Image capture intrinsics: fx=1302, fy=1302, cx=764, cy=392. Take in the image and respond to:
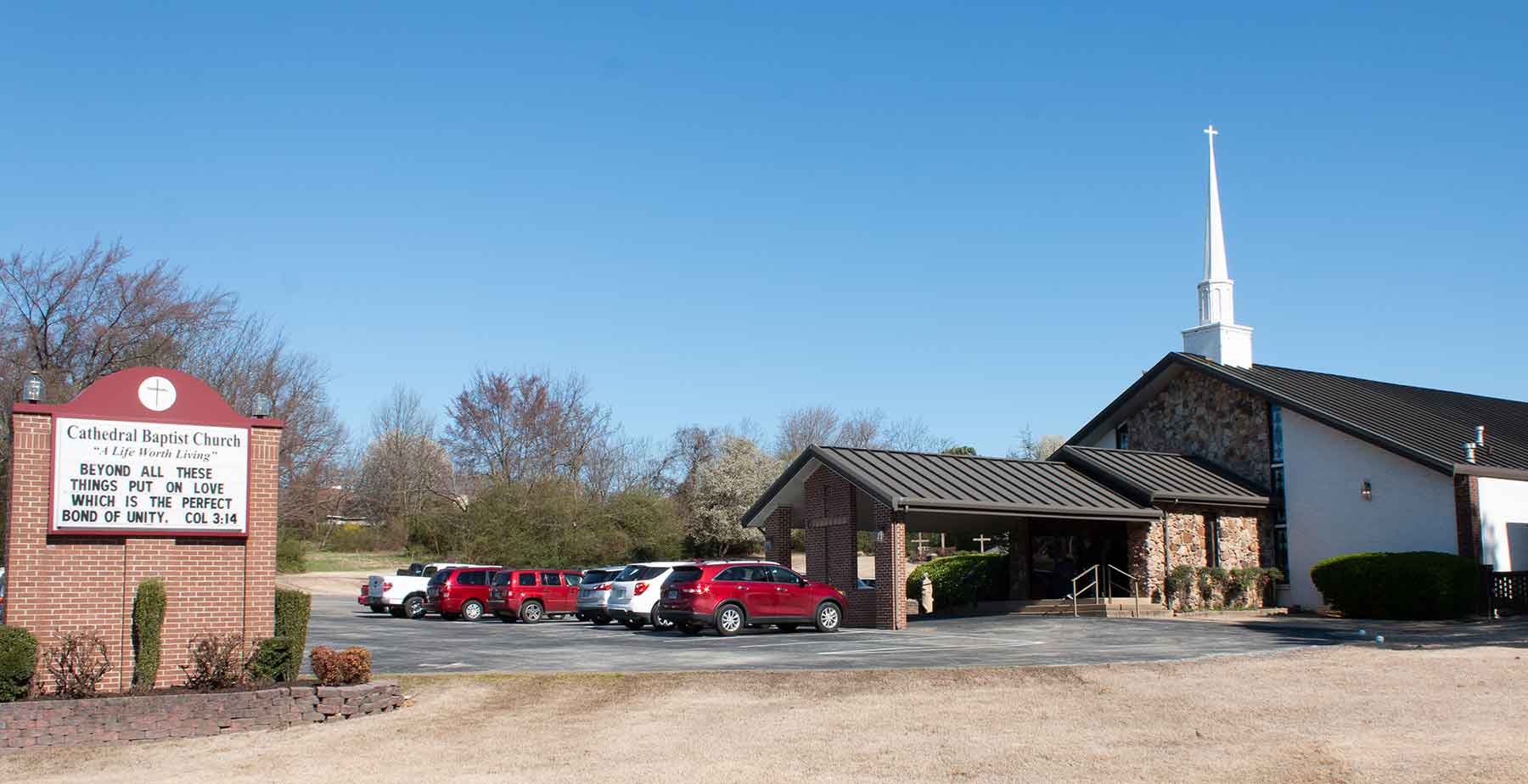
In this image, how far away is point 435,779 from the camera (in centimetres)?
1187

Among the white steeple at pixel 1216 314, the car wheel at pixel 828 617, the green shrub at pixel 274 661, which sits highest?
the white steeple at pixel 1216 314

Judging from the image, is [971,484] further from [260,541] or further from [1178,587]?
[260,541]

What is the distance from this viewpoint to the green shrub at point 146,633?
594 inches

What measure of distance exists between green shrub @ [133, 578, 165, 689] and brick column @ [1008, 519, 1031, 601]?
2200 centimetres

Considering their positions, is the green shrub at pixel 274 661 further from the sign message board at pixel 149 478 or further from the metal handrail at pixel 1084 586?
the metal handrail at pixel 1084 586

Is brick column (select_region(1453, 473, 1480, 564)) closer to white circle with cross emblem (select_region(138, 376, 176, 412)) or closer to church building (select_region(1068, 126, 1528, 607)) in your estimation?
church building (select_region(1068, 126, 1528, 607))

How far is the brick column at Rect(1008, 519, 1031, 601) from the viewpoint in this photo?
32.7 metres

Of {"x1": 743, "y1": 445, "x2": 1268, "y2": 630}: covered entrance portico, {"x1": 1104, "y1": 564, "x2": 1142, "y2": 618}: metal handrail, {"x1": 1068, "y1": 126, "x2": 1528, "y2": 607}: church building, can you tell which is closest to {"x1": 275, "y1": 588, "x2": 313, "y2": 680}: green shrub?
{"x1": 743, "y1": 445, "x2": 1268, "y2": 630}: covered entrance portico

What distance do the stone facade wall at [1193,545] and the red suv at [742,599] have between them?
8388 millimetres

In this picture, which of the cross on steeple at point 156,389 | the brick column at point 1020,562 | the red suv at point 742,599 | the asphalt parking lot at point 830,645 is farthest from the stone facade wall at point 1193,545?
the cross on steeple at point 156,389

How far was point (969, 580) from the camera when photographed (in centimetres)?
3291

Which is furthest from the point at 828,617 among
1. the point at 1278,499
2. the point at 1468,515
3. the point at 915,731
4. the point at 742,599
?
the point at 1468,515

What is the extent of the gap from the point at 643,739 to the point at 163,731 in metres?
5.43

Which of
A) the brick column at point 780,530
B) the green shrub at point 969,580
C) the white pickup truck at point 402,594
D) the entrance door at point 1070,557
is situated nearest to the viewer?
the entrance door at point 1070,557
